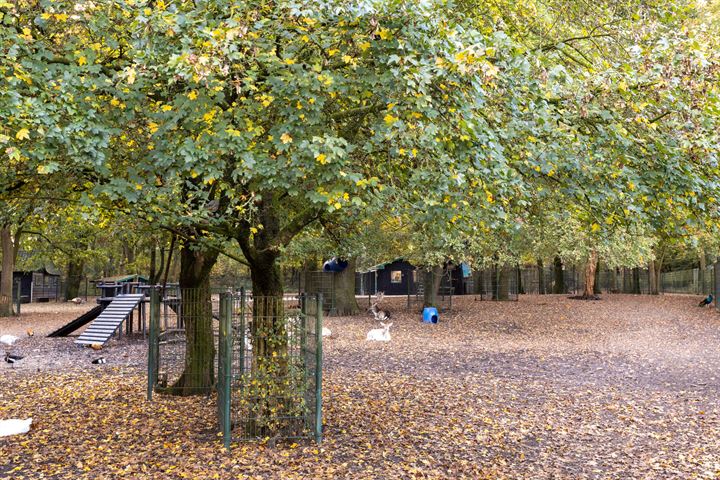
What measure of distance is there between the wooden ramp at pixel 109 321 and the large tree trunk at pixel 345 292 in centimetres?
898

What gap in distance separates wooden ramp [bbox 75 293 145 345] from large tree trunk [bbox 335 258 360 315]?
29.5 feet

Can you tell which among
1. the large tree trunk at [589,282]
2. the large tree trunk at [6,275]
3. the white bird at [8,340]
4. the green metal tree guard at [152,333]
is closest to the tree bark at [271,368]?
the green metal tree guard at [152,333]

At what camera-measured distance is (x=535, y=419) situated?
29.5 feet

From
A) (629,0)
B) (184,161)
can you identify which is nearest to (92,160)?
(184,161)

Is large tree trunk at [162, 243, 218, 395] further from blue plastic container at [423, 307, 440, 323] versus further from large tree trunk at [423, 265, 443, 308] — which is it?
large tree trunk at [423, 265, 443, 308]

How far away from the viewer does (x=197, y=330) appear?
34.0ft

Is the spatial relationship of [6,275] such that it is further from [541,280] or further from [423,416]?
[541,280]

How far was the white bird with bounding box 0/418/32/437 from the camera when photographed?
26.1 feet

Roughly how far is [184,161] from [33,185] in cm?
333

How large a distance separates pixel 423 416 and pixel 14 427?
5.19 m

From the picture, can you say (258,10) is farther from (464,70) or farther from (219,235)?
(219,235)

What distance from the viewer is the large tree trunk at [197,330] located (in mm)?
10359

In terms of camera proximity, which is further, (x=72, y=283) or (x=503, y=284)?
(x=72, y=283)

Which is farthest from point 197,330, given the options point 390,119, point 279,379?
point 390,119
